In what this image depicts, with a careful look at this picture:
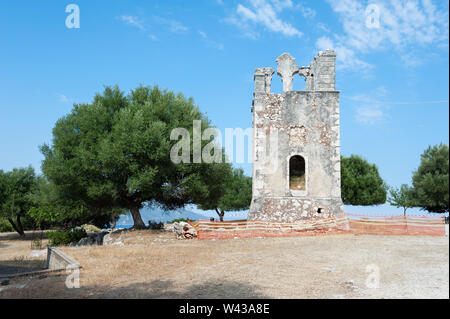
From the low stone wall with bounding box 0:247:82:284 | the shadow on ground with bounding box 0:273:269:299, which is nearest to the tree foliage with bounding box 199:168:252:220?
the low stone wall with bounding box 0:247:82:284

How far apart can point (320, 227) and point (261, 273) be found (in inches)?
398

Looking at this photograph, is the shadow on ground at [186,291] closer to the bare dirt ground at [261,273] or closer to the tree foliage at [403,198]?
the bare dirt ground at [261,273]

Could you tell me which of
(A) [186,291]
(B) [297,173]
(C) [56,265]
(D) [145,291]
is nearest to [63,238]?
(C) [56,265]

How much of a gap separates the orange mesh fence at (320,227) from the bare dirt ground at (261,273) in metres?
3.86

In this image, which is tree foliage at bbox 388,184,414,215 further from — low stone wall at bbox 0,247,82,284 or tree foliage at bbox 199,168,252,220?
low stone wall at bbox 0,247,82,284

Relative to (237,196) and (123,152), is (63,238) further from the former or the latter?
(237,196)

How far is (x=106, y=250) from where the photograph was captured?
13352 millimetres

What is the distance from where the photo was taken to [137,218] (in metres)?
22.8

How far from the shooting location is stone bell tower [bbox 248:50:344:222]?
713 inches

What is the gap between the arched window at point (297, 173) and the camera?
1933cm

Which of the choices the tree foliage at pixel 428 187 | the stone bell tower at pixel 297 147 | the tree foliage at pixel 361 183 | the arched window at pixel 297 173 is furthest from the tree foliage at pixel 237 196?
the stone bell tower at pixel 297 147
